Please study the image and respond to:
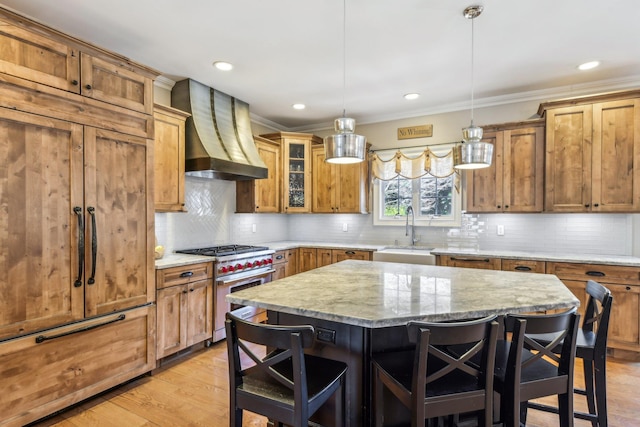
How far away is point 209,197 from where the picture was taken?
14.0ft

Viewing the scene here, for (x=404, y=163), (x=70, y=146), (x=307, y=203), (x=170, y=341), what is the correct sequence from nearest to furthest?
(x=70, y=146), (x=170, y=341), (x=404, y=163), (x=307, y=203)

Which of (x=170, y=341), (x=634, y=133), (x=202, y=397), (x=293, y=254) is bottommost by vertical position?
(x=202, y=397)

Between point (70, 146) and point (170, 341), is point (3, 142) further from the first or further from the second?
point (170, 341)

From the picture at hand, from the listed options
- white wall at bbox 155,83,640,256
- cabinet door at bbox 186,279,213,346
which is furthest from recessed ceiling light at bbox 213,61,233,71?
cabinet door at bbox 186,279,213,346

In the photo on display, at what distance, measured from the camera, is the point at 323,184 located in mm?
5055

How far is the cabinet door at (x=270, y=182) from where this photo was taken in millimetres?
4621

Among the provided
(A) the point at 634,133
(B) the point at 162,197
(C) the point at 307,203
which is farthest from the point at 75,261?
(A) the point at 634,133

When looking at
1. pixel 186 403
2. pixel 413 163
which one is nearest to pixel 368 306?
pixel 186 403

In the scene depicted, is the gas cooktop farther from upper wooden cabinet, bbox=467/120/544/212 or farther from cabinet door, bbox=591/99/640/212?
cabinet door, bbox=591/99/640/212

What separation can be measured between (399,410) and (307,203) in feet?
11.7

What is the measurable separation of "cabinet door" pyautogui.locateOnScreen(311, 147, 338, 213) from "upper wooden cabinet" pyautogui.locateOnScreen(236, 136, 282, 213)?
526 mm

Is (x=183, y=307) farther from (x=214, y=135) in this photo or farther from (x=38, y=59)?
(x=38, y=59)

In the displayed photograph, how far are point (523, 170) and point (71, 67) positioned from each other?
427 centimetres

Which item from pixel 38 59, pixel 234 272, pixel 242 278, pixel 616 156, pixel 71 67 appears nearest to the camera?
pixel 38 59
